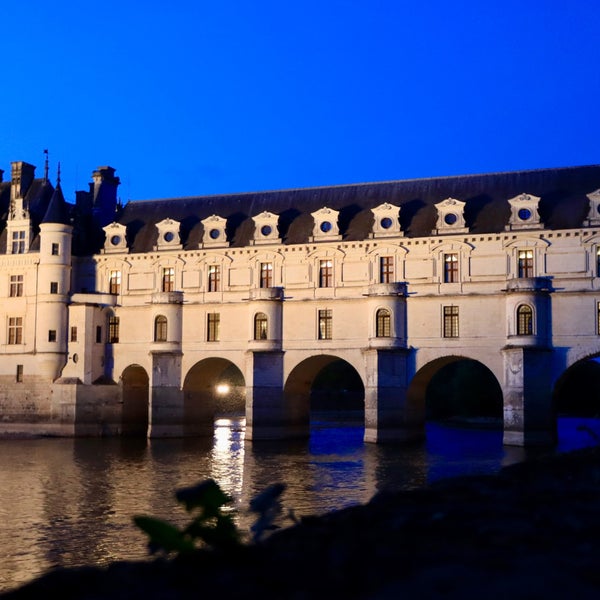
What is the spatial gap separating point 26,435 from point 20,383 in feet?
10.5

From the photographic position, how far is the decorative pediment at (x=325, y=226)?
156 ft

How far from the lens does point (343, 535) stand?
307 inches

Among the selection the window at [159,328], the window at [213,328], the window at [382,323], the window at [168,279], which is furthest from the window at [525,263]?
the window at [159,328]

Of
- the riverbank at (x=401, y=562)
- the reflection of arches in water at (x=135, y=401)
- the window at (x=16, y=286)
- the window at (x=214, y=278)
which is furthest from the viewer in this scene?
the window at (x=16, y=286)

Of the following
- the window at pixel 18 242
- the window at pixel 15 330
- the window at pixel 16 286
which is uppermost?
the window at pixel 18 242

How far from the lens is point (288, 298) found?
158 ft

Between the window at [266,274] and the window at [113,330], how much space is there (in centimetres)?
947

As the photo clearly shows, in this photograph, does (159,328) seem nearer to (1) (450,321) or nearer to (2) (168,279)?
(2) (168,279)

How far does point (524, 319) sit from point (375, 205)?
10975mm

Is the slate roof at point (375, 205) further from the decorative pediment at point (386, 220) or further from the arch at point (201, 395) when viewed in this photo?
the arch at point (201, 395)

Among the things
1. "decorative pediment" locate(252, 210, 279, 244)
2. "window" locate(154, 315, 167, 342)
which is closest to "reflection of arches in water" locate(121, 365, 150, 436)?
"window" locate(154, 315, 167, 342)

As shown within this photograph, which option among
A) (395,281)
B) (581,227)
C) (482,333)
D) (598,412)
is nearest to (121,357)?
(395,281)

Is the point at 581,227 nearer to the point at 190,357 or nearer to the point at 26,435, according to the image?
the point at 190,357

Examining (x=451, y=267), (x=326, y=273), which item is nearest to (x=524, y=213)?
(x=451, y=267)
